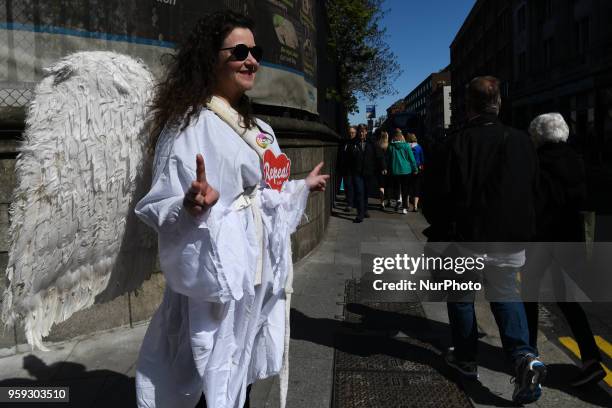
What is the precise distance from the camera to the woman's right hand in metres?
1.65

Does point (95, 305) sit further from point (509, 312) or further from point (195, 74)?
point (509, 312)

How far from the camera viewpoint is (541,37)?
3697cm

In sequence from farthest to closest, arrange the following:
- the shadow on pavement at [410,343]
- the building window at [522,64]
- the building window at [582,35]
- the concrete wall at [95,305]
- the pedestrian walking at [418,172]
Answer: the building window at [522,64], the building window at [582,35], the pedestrian walking at [418,172], the concrete wall at [95,305], the shadow on pavement at [410,343]

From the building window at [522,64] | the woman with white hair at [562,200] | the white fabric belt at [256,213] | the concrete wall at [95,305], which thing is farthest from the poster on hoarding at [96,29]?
the building window at [522,64]

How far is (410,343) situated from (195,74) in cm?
289

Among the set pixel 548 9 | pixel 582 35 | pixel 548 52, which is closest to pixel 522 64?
pixel 548 52

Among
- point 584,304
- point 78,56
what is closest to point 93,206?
point 78,56

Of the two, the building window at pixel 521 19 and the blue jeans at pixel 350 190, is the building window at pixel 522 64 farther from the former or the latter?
the blue jeans at pixel 350 190

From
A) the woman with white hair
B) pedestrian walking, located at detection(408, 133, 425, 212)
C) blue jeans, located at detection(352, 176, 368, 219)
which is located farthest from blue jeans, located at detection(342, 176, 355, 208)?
the woman with white hair

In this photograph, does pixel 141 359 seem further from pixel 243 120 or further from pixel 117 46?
pixel 117 46

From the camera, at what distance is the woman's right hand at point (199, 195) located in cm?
165

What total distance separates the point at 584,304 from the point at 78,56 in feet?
15.9

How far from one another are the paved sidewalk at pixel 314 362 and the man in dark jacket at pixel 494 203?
353 mm

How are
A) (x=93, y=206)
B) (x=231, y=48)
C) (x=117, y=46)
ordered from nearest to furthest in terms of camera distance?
(x=93, y=206), (x=231, y=48), (x=117, y=46)
